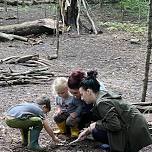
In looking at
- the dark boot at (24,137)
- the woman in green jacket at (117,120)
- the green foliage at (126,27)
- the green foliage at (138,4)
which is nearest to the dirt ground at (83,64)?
the dark boot at (24,137)

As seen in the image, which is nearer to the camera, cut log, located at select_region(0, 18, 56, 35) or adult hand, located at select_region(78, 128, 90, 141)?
adult hand, located at select_region(78, 128, 90, 141)

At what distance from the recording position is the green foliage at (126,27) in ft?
52.7

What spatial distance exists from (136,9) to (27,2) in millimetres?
6018

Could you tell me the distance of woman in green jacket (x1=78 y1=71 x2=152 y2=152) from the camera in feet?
15.0

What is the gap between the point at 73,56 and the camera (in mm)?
12055

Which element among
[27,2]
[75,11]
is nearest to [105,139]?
[75,11]

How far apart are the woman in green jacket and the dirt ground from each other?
17.0 inches

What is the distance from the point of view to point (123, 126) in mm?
4602

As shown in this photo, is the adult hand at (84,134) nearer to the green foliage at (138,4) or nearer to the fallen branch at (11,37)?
the fallen branch at (11,37)

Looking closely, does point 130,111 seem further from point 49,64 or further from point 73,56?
point 73,56

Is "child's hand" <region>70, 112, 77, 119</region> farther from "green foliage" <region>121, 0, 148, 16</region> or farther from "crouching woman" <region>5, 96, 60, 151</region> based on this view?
"green foliage" <region>121, 0, 148, 16</region>

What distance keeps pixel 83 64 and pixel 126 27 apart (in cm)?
607

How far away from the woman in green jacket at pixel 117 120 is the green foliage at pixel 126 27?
11341 mm

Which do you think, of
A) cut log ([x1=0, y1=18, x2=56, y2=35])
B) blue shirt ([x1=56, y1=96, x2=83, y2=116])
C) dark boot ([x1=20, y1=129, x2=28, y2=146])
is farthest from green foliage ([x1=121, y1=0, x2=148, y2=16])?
dark boot ([x1=20, y1=129, x2=28, y2=146])
